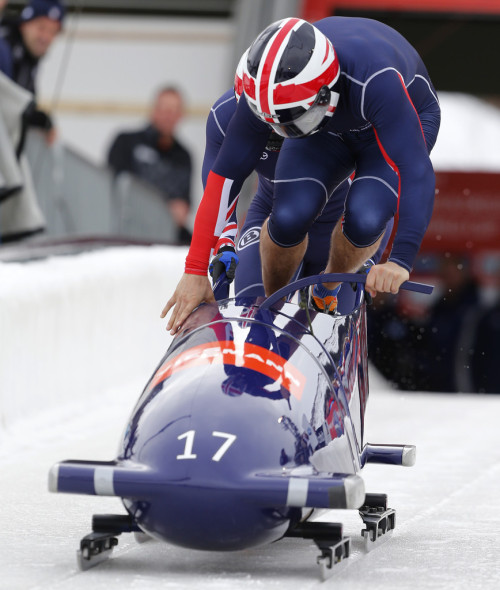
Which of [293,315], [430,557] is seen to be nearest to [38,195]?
[293,315]

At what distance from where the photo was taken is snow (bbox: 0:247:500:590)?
2938 mm

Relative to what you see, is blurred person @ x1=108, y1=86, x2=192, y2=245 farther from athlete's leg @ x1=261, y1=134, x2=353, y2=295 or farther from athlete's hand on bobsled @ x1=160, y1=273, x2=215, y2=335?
athlete's hand on bobsled @ x1=160, y1=273, x2=215, y2=335

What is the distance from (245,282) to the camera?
4223mm

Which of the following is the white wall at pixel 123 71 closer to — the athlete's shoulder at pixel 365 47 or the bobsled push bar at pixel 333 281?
the athlete's shoulder at pixel 365 47

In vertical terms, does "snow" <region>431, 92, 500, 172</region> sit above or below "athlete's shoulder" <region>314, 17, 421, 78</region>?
above

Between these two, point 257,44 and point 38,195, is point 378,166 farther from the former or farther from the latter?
point 38,195

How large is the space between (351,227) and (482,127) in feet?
19.7

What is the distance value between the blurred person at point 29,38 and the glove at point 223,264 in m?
2.64

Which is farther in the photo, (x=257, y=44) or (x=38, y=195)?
(x=38, y=195)

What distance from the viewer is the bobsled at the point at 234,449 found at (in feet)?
8.98

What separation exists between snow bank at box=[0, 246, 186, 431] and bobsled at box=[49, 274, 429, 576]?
2.25 m

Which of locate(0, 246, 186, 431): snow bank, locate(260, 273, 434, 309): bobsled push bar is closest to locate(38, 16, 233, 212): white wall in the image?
locate(0, 246, 186, 431): snow bank

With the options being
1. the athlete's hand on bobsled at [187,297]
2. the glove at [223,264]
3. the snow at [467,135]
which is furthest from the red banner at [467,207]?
the athlete's hand on bobsled at [187,297]

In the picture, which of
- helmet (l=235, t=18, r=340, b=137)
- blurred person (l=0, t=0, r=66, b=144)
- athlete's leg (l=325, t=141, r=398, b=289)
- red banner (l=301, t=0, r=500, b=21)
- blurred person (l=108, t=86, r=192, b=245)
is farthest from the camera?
blurred person (l=108, t=86, r=192, b=245)
